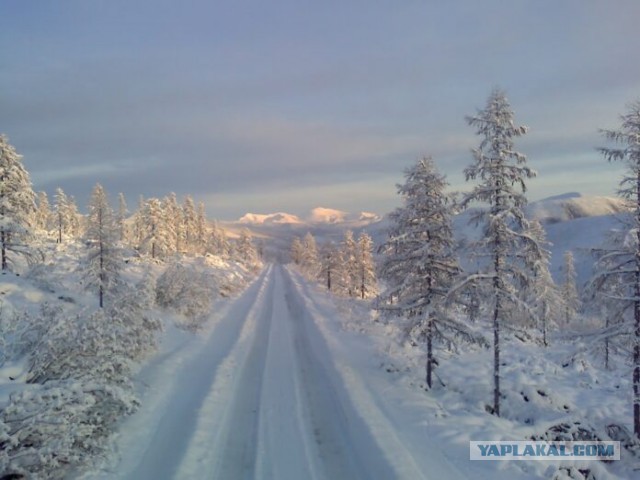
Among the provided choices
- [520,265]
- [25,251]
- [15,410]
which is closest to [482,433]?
[520,265]

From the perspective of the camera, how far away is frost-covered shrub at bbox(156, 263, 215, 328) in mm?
29719

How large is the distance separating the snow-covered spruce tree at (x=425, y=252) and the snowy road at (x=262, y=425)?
368 cm

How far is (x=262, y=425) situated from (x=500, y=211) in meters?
10.5

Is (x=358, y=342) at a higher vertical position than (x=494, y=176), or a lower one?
lower

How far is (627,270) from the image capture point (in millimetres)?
14898

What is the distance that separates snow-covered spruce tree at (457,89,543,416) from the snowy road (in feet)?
19.8

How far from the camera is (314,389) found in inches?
636

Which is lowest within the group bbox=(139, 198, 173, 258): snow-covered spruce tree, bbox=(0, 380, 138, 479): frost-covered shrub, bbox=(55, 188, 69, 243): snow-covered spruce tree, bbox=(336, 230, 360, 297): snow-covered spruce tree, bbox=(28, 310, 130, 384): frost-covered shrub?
bbox=(0, 380, 138, 479): frost-covered shrub

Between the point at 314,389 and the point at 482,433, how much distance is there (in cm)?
581

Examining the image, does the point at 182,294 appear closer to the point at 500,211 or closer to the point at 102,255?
the point at 102,255

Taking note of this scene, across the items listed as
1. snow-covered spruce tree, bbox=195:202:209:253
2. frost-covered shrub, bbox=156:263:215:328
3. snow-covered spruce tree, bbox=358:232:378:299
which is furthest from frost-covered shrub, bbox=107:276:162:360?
snow-covered spruce tree, bbox=195:202:209:253

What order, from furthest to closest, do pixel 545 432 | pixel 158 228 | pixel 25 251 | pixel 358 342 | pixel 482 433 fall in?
pixel 158 228, pixel 25 251, pixel 358 342, pixel 545 432, pixel 482 433

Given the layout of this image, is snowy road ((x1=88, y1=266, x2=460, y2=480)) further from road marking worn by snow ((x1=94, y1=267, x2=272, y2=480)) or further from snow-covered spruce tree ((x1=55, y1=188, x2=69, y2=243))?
snow-covered spruce tree ((x1=55, y1=188, x2=69, y2=243))

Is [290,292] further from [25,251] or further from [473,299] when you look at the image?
[473,299]
